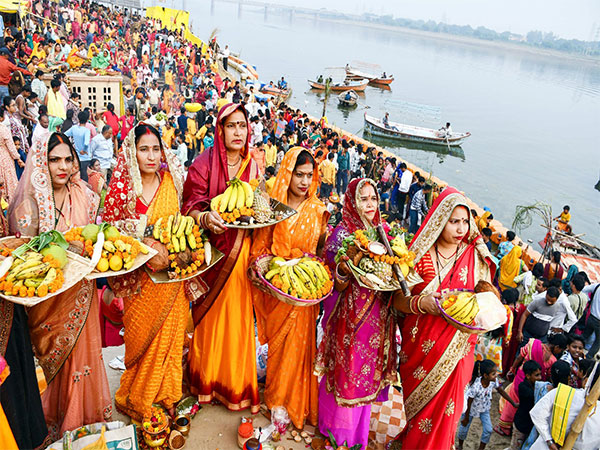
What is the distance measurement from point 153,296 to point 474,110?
42.5 meters

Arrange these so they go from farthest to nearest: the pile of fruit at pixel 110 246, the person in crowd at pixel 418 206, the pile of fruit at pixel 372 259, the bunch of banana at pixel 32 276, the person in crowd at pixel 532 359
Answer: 1. the person in crowd at pixel 418 206
2. the person in crowd at pixel 532 359
3. the pile of fruit at pixel 372 259
4. the pile of fruit at pixel 110 246
5. the bunch of banana at pixel 32 276

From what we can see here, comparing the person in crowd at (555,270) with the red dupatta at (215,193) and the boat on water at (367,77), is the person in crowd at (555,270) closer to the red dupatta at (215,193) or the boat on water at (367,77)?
the red dupatta at (215,193)

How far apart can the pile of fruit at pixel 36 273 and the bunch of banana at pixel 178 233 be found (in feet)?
1.87

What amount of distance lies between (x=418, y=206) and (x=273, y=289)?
7.32 metres

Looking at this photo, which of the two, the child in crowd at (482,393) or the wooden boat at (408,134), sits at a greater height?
the child in crowd at (482,393)

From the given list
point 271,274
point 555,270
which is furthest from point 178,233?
point 555,270

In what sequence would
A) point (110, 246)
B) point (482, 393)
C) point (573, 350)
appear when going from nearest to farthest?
point (110, 246), point (482, 393), point (573, 350)

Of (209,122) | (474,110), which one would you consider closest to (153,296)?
(209,122)

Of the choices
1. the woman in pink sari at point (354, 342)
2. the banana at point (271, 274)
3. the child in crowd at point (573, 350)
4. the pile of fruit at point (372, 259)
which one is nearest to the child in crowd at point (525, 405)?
the child in crowd at point (573, 350)

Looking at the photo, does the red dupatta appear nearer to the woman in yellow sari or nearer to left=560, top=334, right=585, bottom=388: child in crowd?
left=560, top=334, right=585, bottom=388: child in crowd

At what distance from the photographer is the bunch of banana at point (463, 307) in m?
2.69

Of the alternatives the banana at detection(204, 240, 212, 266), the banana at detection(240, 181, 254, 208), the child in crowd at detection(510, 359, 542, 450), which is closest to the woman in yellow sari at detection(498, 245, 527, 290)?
the child in crowd at detection(510, 359, 542, 450)

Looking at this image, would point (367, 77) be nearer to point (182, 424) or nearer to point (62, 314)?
point (182, 424)

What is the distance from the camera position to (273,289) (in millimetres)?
2867
